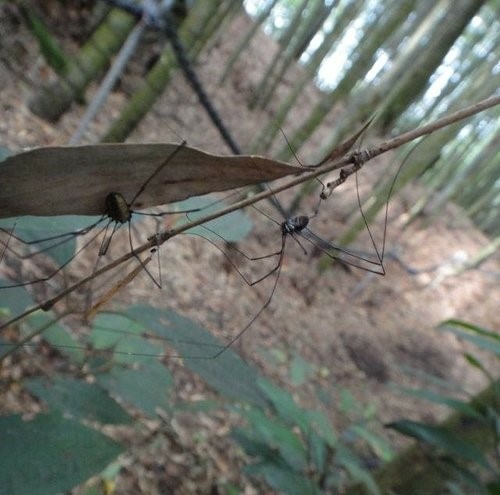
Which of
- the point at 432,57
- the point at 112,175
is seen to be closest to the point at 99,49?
the point at 432,57

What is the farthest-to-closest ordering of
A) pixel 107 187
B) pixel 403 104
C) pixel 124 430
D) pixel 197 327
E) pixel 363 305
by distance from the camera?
pixel 363 305
pixel 403 104
pixel 124 430
pixel 197 327
pixel 107 187

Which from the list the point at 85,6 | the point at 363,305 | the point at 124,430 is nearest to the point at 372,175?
the point at 363,305

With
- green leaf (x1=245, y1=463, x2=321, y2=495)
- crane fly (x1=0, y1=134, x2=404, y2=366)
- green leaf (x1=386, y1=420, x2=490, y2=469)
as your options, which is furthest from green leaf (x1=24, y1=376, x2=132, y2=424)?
green leaf (x1=386, y1=420, x2=490, y2=469)

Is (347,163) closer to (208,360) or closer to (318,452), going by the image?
(208,360)

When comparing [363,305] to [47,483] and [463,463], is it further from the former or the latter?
[47,483]

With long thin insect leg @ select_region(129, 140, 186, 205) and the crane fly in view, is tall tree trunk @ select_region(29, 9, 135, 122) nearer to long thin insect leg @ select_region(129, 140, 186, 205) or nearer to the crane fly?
the crane fly

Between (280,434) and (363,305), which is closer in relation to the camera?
(280,434)

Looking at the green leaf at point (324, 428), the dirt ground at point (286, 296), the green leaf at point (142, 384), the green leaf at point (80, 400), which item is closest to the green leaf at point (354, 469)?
the green leaf at point (324, 428)

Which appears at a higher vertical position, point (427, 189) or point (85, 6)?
point (427, 189)

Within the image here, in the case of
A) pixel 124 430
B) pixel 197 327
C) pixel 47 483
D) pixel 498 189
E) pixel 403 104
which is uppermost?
pixel 498 189
